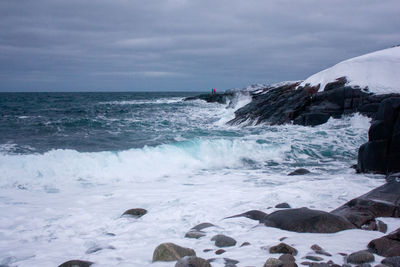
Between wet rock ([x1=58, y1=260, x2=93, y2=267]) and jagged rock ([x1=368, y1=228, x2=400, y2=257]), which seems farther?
wet rock ([x1=58, y1=260, x2=93, y2=267])

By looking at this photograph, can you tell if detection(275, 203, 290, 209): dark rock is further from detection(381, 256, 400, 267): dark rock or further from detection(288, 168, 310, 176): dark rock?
detection(288, 168, 310, 176): dark rock

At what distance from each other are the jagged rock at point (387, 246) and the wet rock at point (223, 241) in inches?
66.3

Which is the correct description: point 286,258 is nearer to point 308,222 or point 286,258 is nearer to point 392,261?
point 392,261

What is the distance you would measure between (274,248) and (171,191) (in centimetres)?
459

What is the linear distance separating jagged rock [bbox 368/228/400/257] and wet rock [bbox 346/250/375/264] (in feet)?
0.78

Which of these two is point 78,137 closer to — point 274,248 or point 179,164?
point 179,164

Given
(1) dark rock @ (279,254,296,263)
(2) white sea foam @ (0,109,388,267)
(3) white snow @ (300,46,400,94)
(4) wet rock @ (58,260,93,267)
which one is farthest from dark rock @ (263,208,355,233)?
(3) white snow @ (300,46,400,94)

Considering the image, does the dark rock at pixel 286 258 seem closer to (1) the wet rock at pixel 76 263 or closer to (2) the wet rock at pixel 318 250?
(2) the wet rock at pixel 318 250

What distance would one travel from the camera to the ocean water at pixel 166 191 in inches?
194

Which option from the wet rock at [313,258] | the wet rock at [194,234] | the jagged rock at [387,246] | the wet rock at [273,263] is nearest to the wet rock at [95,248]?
the wet rock at [194,234]

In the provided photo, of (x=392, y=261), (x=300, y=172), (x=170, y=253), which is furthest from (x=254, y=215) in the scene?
(x=300, y=172)

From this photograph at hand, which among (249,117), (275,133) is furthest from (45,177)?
(249,117)

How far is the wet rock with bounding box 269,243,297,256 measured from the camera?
4.19 metres

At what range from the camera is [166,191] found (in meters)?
8.64
